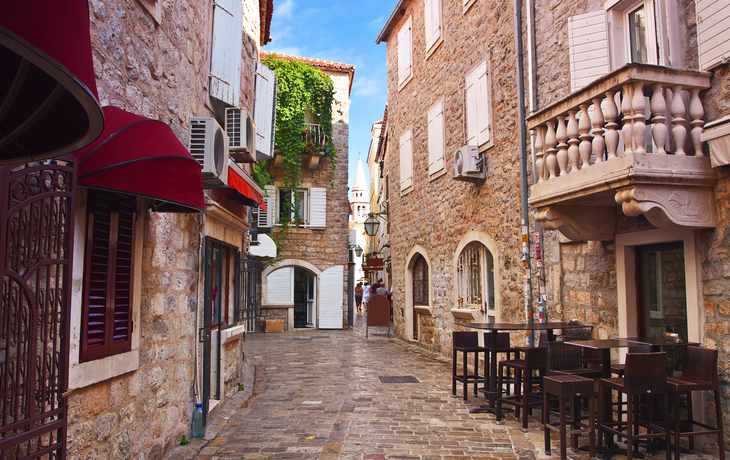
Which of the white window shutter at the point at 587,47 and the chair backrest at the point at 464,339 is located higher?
the white window shutter at the point at 587,47

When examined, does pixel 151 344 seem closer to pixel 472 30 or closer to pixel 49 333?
pixel 49 333

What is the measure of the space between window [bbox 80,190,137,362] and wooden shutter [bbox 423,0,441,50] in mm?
10178

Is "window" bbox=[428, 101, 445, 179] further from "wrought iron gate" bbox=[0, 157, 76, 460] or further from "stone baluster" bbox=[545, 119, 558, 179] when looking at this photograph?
"wrought iron gate" bbox=[0, 157, 76, 460]

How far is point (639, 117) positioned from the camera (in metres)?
4.57

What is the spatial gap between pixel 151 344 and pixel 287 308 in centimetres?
1345

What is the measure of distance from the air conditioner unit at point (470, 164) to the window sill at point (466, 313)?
260cm

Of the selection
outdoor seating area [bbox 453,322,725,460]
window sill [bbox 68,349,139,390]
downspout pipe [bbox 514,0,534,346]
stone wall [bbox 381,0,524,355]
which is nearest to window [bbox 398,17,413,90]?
stone wall [bbox 381,0,524,355]

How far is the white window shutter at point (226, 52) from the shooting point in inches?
240

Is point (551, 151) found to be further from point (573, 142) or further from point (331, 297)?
point (331, 297)

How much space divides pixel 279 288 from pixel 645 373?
567 inches

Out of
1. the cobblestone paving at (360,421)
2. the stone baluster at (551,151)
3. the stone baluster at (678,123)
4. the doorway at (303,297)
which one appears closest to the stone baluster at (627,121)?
the stone baluster at (678,123)

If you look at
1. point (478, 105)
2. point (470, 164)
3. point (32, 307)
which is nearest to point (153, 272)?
point (32, 307)

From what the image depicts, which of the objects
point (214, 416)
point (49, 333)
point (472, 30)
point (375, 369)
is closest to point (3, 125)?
point (49, 333)

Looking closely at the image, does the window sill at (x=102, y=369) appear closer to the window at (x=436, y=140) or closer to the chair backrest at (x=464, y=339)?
the chair backrest at (x=464, y=339)
